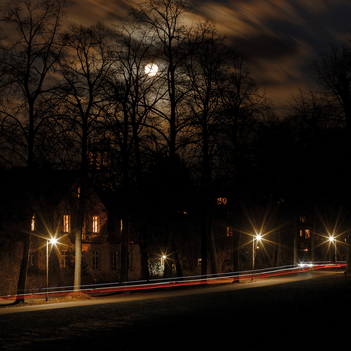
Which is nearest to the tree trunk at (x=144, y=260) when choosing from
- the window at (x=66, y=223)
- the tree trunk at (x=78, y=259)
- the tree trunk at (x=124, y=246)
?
the tree trunk at (x=124, y=246)

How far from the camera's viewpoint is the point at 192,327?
14.2 metres

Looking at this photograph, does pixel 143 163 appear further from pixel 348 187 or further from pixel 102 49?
pixel 348 187

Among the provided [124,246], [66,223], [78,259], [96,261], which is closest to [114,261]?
[96,261]

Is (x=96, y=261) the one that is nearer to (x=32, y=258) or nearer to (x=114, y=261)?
(x=114, y=261)

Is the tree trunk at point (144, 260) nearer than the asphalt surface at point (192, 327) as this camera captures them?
No

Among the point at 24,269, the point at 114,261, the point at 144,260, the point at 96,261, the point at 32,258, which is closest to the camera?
the point at 24,269

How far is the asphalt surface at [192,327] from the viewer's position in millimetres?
11477

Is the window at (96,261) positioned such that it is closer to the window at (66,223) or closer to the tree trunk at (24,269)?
the window at (66,223)

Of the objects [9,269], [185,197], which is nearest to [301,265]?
[185,197]

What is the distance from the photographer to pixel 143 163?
31094 millimetres

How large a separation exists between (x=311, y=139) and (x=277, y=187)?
719 inches

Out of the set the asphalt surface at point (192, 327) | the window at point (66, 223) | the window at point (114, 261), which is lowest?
the asphalt surface at point (192, 327)

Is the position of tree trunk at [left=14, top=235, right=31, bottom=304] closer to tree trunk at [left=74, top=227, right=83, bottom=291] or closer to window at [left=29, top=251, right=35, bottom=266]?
tree trunk at [left=74, top=227, right=83, bottom=291]

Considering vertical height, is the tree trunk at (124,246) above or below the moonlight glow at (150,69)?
below
